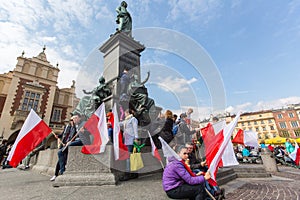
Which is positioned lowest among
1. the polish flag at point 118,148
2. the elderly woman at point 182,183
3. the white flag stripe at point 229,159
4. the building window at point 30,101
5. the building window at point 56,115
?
the elderly woman at point 182,183

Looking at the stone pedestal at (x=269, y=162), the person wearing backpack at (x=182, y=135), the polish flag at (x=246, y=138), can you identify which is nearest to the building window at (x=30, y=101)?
the person wearing backpack at (x=182, y=135)

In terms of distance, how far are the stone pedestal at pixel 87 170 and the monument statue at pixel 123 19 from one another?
8.48 metres

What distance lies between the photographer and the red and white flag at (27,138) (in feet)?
12.5

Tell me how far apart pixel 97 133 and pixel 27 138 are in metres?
2.06

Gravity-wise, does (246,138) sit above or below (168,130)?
below

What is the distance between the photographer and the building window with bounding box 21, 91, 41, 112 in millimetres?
25234

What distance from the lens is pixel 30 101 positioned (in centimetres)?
2586

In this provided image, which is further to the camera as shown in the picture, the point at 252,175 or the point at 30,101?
the point at 30,101

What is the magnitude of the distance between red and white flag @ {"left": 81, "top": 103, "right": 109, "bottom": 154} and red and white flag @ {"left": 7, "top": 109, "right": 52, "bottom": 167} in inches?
61.5

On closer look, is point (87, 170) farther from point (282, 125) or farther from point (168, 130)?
point (282, 125)

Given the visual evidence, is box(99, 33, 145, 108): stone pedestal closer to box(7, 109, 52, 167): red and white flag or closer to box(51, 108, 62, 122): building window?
box(7, 109, 52, 167): red and white flag

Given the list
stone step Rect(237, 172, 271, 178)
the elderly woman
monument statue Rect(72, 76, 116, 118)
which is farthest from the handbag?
stone step Rect(237, 172, 271, 178)

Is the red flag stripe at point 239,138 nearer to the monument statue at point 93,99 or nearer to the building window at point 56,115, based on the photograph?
the monument statue at point 93,99

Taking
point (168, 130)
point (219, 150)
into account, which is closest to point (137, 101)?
point (168, 130)
